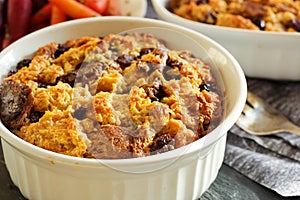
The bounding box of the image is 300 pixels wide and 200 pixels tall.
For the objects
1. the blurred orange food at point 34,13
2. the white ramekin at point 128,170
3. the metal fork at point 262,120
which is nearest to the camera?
the white ramekin at point 128,170

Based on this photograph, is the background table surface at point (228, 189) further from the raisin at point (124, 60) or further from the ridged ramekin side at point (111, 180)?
the raisin at point (124, 60)

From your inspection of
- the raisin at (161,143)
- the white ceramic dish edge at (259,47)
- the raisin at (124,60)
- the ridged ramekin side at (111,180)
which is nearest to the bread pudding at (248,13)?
the white ceramic dish edge at (259,47)

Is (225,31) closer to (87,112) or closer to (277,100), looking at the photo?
(277,100)

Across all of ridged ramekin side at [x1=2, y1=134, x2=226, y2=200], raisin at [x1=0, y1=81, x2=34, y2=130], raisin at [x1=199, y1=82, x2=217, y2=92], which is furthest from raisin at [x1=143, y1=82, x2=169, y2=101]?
raisin at [x1=0, y1=81, x2=34, y2=130]

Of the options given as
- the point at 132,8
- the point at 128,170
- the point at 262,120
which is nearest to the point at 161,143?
the point at 128,170

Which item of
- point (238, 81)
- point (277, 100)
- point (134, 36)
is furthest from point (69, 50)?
point (277, 100)

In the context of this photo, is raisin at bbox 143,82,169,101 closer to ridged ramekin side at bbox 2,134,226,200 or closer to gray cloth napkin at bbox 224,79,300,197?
ridged ramekin side at bbox 2,134,226,200
